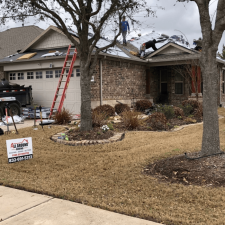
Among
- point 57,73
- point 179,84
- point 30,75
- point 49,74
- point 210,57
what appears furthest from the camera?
point 179,84

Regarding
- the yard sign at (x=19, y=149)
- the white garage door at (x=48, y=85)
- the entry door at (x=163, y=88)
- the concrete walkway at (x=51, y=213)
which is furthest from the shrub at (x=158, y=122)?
the entry door at (x=163, y=88)

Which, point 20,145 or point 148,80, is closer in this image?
point 20,145

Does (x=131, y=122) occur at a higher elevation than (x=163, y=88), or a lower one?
lower

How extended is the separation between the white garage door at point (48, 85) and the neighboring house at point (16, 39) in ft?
21.4

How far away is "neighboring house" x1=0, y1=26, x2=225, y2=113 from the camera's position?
47.7 feet

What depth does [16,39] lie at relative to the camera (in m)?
23.6

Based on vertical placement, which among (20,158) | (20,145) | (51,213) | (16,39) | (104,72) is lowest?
(51,213)

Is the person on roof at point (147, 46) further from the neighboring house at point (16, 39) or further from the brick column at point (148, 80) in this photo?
the neighboring house at point (16, 39)

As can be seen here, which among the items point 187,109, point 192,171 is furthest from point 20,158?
point 187,109

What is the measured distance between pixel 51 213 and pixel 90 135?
4996mm

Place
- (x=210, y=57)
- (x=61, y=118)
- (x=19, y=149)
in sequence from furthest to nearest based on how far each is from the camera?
1. (x=61, y=118)
2. (x=19, y=149)
3. (x=210, y=57)

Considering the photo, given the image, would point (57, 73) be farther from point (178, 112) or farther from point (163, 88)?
point (163, 88)

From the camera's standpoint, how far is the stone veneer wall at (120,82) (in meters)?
14.4

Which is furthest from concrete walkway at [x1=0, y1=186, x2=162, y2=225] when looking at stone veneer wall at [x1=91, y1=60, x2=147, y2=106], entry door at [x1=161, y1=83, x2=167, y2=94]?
entry door at [x1=161, y1=83, x2=167, y2=94]
